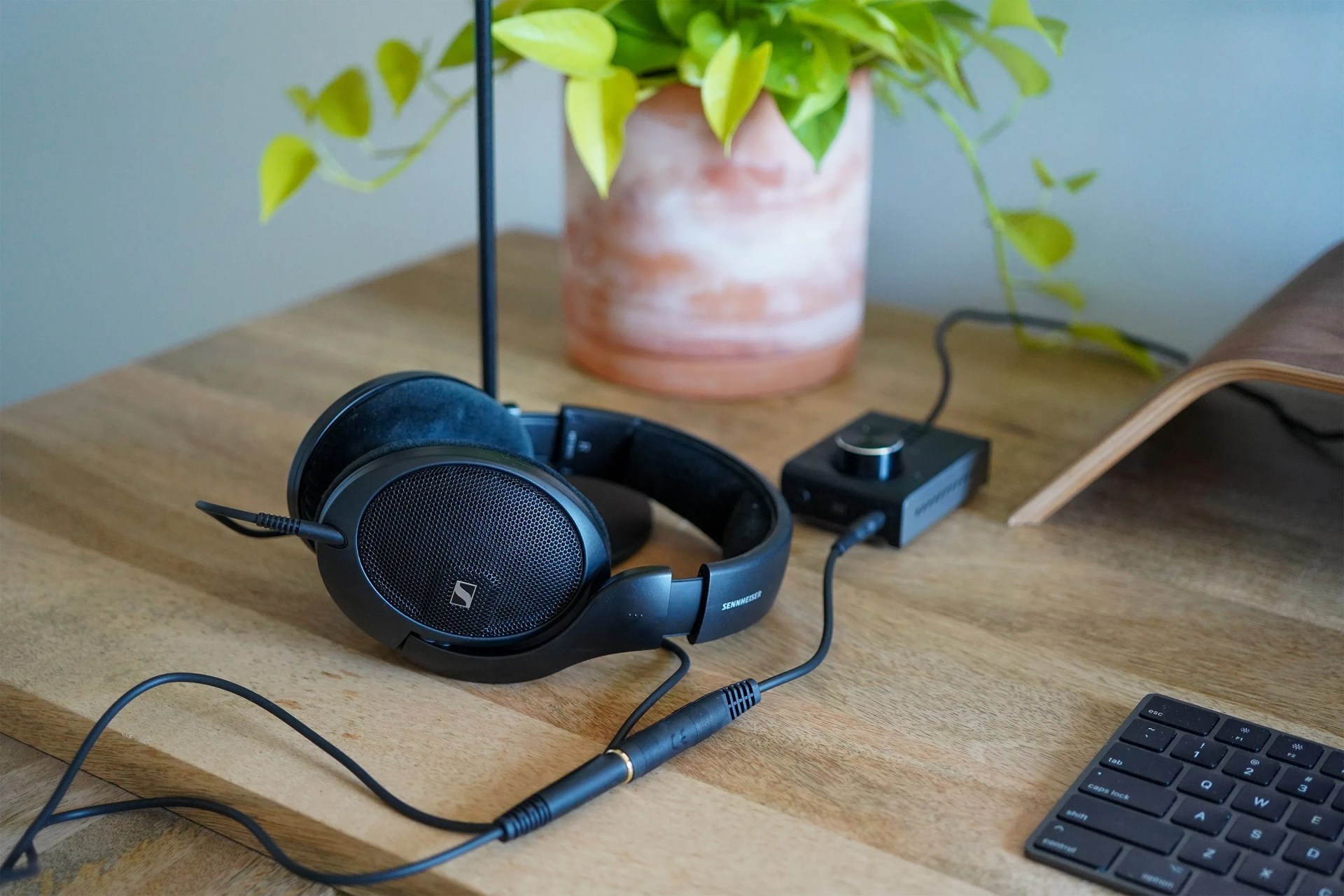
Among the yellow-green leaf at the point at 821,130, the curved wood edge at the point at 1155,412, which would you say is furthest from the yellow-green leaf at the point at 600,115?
the curved wood edge at the point at 1155,412

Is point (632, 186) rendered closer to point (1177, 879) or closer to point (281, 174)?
point (281, 174)

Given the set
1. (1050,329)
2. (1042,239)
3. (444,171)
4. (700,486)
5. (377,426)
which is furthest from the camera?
(444,171)

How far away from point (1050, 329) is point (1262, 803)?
0.59m

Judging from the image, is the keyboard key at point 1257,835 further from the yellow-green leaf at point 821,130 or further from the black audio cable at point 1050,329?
the yellow-green leaf at point 821,130

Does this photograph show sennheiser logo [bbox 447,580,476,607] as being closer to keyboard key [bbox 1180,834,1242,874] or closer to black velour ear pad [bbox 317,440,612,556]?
black velour ear pad [bbox 317,440,612,556]

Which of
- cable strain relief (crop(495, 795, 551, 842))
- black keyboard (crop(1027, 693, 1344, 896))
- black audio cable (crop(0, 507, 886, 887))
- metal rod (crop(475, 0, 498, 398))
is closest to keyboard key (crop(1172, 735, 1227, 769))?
black keyboard (crop(1027, 693, 1344, 896))

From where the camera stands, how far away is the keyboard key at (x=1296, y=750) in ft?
1.59

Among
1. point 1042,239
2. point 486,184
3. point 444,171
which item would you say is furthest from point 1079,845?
point 444,171

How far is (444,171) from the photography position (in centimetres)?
129

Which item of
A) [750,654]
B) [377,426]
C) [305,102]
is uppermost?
[305,102]

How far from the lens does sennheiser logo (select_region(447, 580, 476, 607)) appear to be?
1.69 ft

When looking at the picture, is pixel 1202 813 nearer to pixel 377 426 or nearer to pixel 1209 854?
pixel 1209 854

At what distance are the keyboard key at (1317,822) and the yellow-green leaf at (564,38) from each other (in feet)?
1.68

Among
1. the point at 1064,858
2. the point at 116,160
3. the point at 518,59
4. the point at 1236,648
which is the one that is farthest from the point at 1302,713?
the point at 116,160
